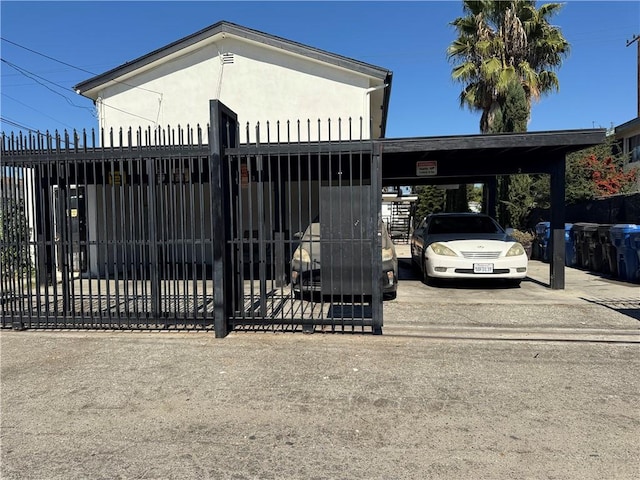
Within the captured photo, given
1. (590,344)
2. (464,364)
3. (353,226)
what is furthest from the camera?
(353,226)

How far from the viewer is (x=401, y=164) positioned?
10766 millimetres

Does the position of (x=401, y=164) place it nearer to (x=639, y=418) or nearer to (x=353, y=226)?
(x=353, y=226)

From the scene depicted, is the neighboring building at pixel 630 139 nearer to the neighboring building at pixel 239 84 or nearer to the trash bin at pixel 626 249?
the trash bin at pixel 626 249

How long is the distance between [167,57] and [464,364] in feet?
37.5

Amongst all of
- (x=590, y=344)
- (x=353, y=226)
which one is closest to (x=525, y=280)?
(x=590, y=344)

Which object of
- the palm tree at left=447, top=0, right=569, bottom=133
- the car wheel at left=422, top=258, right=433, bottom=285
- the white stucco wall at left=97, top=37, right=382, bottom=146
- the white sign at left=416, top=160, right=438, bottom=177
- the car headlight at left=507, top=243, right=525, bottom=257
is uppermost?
the palm tree at left=447, top=0, right=569, bottom=133

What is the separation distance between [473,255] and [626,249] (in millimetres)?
3794

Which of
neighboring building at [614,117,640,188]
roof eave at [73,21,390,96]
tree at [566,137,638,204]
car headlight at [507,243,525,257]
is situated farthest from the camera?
neighboring building at [614,117,640,188]

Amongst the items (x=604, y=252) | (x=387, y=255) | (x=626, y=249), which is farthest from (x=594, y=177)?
(x=387, y=255)

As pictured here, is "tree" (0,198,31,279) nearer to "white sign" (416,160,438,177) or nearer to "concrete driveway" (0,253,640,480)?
"concrete driveway" (0,253,640,480)

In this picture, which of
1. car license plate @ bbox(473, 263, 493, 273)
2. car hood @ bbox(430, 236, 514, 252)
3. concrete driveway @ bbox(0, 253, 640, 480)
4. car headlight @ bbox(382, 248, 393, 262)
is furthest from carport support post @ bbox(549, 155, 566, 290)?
car headlight @ bbox(382, 248, 393, 262)

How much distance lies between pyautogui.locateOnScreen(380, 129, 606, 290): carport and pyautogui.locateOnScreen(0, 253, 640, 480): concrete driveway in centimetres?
321

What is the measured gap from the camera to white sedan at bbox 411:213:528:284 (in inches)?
351

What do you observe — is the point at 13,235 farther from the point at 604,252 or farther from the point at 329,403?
the point at 604,252
